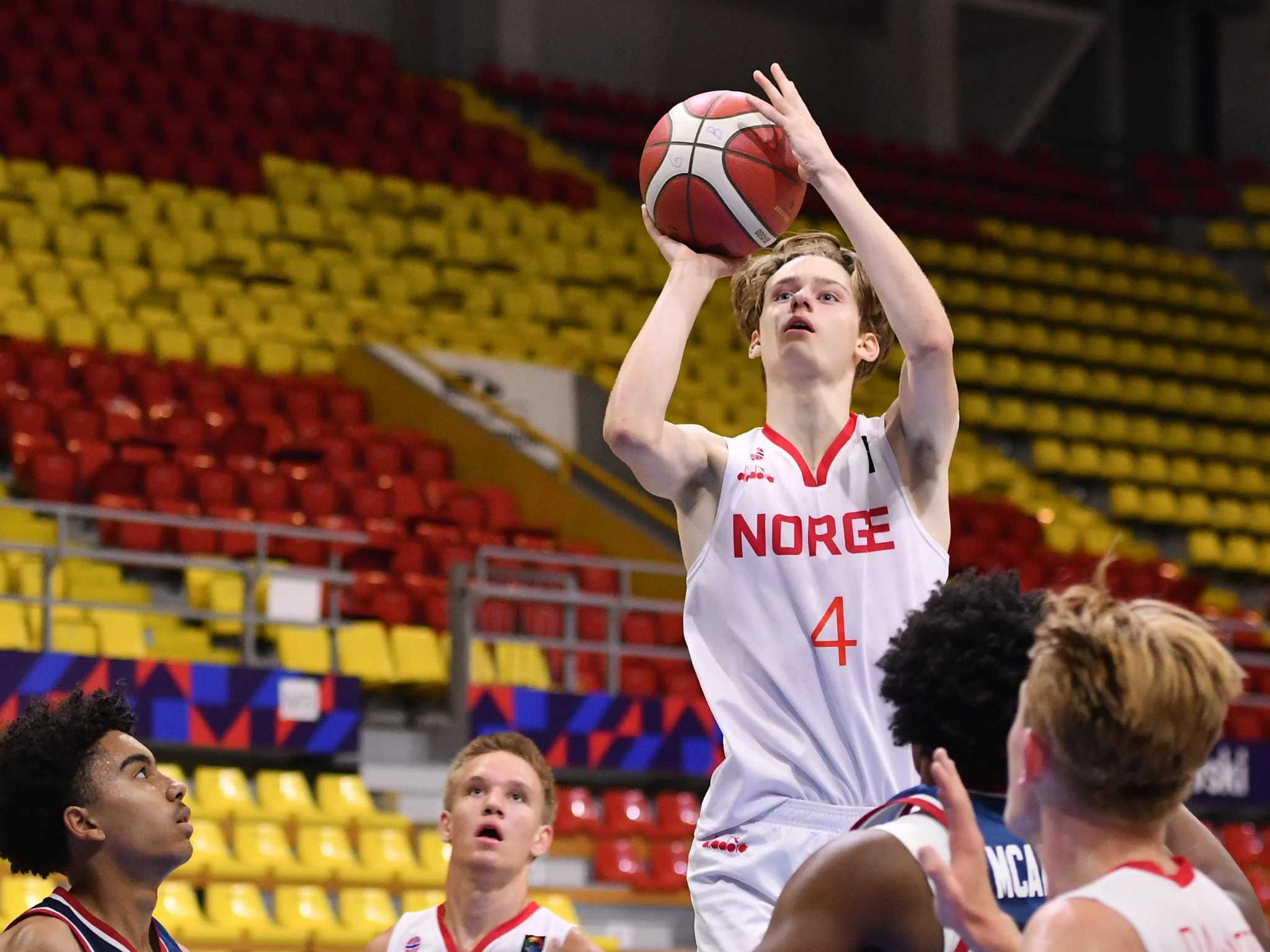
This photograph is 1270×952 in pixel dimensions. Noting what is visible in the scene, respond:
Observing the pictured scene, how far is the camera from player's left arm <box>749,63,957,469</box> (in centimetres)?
368

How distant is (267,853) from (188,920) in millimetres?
718

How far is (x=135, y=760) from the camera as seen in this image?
4.21 meters

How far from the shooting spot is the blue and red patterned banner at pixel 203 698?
28.8ft

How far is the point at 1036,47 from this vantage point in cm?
2270

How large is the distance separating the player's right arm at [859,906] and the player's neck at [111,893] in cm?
190

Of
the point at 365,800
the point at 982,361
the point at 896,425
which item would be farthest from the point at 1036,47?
the point at 896,425

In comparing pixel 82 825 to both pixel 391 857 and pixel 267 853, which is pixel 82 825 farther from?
pixel 391 857

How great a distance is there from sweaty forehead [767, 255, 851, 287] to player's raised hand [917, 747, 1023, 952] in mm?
1586

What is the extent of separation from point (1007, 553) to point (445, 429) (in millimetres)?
4026

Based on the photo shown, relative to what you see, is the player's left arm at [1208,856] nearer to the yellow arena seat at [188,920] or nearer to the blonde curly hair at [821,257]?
the blonde curly hair at [821,257]

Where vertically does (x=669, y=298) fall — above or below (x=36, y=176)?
below

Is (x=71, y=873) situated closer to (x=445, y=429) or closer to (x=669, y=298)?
(x=669, y=298)

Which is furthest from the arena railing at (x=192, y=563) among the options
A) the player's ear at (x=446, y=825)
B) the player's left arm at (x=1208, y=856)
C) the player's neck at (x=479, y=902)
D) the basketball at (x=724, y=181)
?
the player's left arm at (x=1208, y=856)

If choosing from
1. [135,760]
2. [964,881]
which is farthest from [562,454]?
[964,881]
